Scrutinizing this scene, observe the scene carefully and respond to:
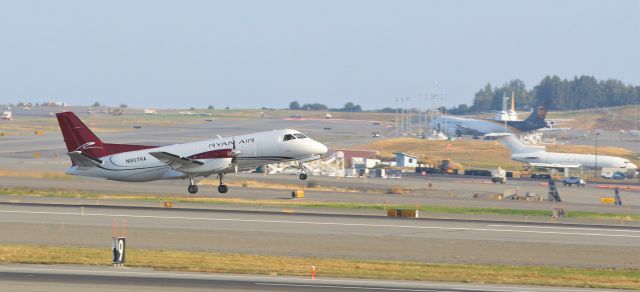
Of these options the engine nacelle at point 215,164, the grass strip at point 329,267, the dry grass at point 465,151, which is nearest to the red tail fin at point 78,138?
the engine nacelle at point 215,164

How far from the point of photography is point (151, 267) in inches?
1502

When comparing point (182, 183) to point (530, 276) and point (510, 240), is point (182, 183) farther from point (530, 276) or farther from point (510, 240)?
point (530, 276)

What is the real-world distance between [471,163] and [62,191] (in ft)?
293

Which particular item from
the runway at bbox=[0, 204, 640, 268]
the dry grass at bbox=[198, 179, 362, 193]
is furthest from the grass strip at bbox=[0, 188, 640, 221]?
the dry grass at bbox=[198, 179, 362, 193]

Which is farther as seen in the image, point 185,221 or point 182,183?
point 182,183

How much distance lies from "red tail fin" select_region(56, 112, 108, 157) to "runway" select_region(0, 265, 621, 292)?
28.8 m

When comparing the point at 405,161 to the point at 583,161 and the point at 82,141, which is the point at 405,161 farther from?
the point at 82,141

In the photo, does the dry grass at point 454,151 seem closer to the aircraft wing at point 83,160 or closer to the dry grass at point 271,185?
the dry grass at point 271,185

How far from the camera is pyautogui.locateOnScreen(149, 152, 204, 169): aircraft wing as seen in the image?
210 feet

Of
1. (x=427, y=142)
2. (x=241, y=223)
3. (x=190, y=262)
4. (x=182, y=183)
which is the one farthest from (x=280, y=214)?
(x=427, y=142)

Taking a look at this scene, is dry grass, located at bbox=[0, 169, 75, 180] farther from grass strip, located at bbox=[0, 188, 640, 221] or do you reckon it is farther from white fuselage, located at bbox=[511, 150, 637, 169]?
white fuselage, located at bbox=[511, 150, 637, 169]

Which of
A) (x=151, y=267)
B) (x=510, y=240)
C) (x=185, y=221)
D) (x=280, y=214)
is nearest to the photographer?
(x=151, y=267)

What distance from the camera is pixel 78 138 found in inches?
2608

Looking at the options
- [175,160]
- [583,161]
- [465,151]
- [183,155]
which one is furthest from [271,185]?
[465,151]
